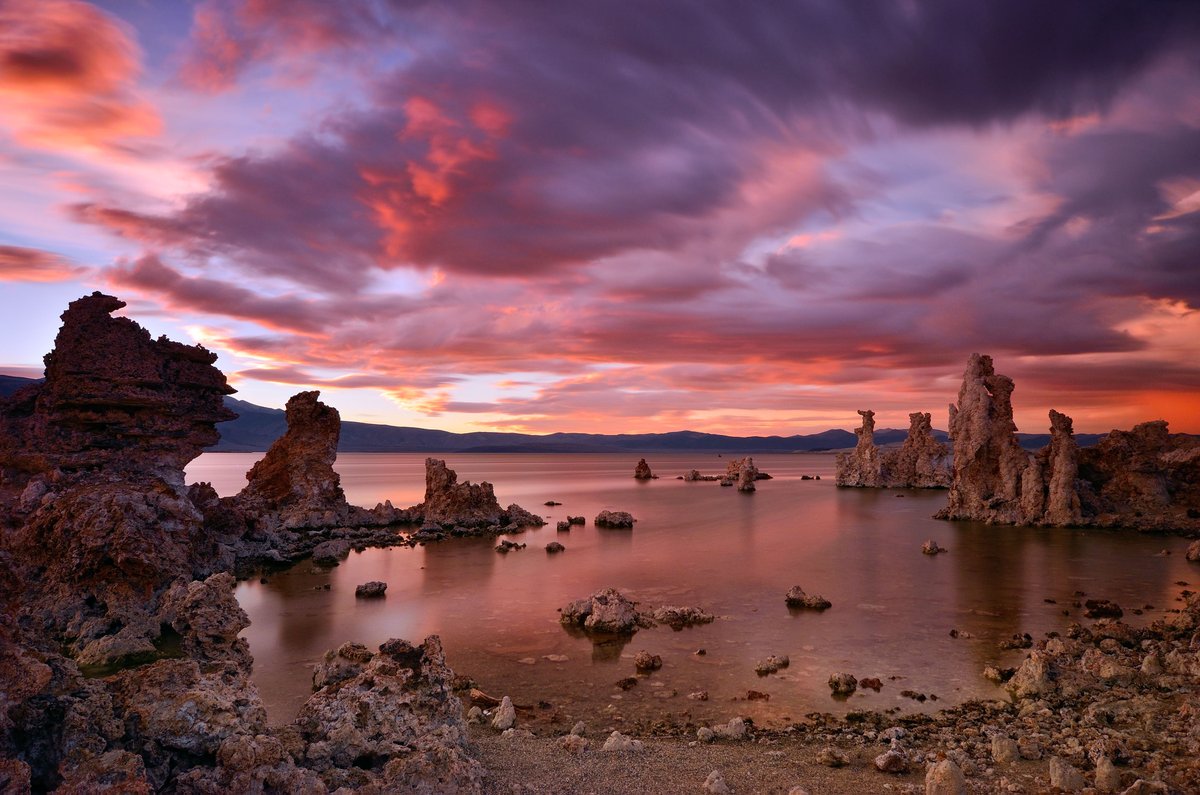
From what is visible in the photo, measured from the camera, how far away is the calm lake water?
14836mm

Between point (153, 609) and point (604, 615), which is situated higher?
point (153, 609)

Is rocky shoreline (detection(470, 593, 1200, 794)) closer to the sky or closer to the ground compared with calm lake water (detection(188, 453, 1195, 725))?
closer to the sky

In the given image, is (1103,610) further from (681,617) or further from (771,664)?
(681,617)

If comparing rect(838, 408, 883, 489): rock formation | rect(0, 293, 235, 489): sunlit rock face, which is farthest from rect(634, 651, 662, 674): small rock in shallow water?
rect(838, 408, 883, 489): rock formation

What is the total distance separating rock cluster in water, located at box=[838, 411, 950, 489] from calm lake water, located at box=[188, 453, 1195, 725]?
43.7 metres

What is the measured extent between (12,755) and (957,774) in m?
10.4

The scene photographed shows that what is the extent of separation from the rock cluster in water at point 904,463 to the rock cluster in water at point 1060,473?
3778cm

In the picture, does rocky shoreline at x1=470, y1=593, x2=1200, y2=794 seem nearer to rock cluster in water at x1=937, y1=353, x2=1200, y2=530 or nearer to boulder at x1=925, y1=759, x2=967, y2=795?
boulder at x1=925, y1=759, x2=967, y2=795

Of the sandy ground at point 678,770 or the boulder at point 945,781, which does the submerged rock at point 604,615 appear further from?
the boulder at point 945,781

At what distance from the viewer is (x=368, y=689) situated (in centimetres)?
878

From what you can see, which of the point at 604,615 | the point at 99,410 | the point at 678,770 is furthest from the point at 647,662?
the point at 99,410

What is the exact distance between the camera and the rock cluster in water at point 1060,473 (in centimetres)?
4378

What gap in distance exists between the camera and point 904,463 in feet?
298

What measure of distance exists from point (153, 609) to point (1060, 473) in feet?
176
